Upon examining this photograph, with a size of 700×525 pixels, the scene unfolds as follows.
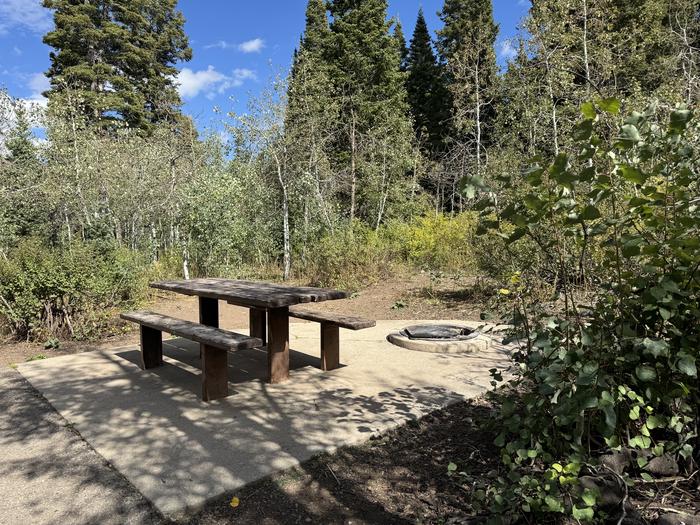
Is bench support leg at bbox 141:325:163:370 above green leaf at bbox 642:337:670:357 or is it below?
Result: below

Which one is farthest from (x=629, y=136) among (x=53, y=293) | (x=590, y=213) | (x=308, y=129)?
(x=308, y=129)

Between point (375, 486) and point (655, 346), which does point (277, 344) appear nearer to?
point (375, 486)

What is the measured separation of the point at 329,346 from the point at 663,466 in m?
2.79

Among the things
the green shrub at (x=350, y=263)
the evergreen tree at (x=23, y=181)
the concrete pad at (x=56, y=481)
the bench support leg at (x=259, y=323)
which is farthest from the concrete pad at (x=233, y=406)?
the evergreen tree at (x=23, y=181)

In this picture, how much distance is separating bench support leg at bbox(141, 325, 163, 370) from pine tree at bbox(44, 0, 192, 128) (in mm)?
19247

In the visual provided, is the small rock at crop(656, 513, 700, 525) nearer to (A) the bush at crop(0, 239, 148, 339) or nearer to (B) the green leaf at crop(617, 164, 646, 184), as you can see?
(B) the green leaf at crop(617, 164, 646, 184)

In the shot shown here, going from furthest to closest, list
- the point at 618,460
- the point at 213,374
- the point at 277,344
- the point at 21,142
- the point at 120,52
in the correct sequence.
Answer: the point at 120,52, the point at 21,142, the point at 277,344, the point at 213,374, the point at 618,460

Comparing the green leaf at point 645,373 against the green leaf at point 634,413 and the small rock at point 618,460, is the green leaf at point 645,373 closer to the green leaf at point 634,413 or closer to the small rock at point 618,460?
the green leaf at point 634,413

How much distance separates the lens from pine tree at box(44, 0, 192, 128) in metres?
23.5

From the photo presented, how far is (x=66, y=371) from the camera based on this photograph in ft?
14.3

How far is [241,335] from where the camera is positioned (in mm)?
3309

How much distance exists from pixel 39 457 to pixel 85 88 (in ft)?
85.0

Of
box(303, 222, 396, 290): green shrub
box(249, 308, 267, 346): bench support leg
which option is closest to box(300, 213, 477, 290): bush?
box(303, 222, 396, 290): green shrub

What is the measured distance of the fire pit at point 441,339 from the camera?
16.1 ft
